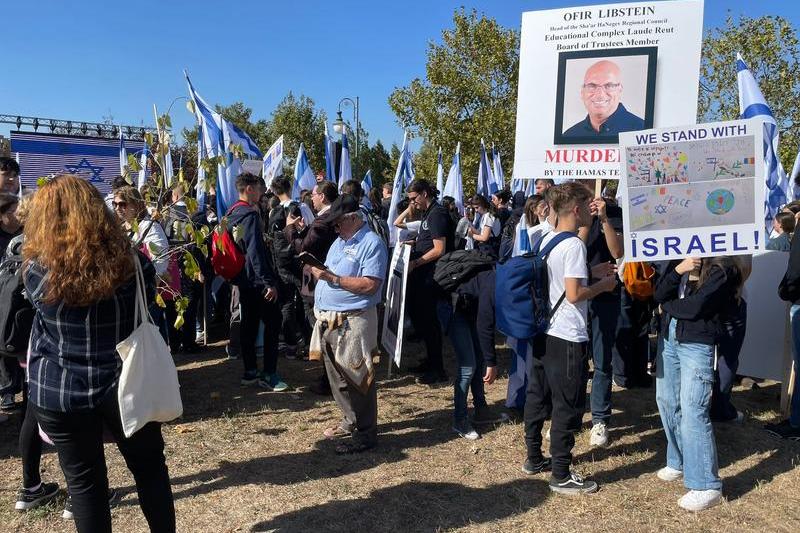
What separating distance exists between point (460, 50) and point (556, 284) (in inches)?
988

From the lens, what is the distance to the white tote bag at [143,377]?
2705 millimetres

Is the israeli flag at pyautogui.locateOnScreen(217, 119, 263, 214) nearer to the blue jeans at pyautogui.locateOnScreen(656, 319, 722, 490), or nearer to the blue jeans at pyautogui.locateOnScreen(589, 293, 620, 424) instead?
the blue jeans at pyautogui.locateOnScreen(589, 293, 620, 424)

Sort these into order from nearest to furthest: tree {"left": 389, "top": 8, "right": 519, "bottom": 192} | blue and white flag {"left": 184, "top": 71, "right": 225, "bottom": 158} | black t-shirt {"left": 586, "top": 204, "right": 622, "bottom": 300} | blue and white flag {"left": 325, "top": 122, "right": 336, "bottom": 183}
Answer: black t-shirt {"left": 586, "top": 204, "right": 622, "bottom": 300}
blue and white flag {"left": 184, "top": 71, "right": 225, "bottom": 158}
blue and white flag {"left": 325, "top": 122, "right": 336, "bottom": 183}
tree {"left": 389, "top": 8, "right": 519, "bottom": 192}

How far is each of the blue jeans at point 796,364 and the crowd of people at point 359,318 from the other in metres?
0.02

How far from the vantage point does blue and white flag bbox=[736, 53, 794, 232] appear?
646 cm

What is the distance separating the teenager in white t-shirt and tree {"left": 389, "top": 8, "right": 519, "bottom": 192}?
74.9ft

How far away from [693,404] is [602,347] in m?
1.14

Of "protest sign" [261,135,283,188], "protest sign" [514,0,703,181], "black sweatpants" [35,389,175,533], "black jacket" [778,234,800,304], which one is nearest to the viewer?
"black sweatpants" [35,389,175,533]

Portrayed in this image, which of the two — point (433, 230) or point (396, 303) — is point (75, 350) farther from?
point (433, 230)

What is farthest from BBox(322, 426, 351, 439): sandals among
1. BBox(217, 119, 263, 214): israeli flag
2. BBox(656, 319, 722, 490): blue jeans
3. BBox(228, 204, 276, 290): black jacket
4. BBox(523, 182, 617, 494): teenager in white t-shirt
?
BBox(217, 119, 263, 214): israeli flag

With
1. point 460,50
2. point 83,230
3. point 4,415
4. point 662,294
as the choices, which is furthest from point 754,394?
point 460,50

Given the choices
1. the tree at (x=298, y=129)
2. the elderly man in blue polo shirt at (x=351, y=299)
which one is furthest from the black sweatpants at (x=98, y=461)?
the tree at (x=298, y=129)

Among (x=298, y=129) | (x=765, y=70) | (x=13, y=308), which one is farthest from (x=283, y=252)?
(x=298, y=129)

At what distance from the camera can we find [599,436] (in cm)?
494
